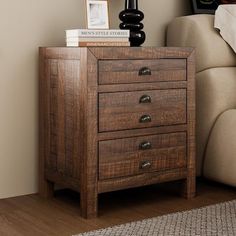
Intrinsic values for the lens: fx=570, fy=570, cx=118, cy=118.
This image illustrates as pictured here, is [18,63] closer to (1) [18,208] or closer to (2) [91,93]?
(2) [91,93]

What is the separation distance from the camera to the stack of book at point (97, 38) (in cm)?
245

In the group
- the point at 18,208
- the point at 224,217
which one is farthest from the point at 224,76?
the point at 18,208

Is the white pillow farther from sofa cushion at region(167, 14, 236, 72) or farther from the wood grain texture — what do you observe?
the wood grain texture

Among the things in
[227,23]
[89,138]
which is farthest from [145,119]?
[227,23]

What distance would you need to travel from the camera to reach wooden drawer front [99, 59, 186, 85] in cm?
236

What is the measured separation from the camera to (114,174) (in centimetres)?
242

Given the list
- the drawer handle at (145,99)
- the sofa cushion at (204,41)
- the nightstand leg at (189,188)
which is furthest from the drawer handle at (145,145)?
the sofa cushion at (204,41)

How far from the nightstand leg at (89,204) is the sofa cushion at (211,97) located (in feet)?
2.59

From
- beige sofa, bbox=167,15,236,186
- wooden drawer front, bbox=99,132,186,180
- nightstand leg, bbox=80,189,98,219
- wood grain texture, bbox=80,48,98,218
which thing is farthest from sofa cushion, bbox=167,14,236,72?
nightstand leg, bbox=80,189,98,219

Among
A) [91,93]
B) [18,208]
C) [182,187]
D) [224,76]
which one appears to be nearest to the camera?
[91,93]

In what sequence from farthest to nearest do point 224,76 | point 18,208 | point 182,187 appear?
point 224,76 < point 182,187 < point 18,208

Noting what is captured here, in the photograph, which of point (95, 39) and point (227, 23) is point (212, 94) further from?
point (95, 39)

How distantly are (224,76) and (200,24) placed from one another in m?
0.30

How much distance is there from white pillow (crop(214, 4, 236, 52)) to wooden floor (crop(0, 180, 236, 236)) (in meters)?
0.76
